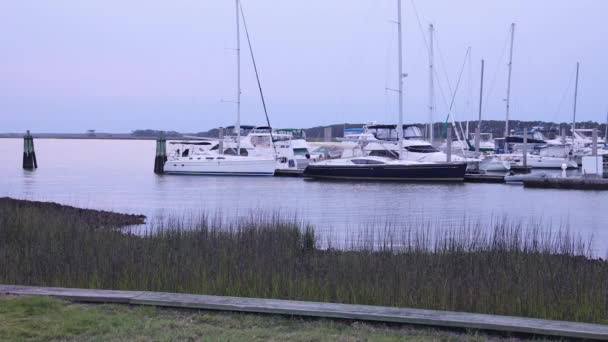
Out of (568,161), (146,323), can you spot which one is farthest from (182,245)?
(568,161)

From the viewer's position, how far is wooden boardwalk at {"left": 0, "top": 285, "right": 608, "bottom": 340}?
6.98 meters

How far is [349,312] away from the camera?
24.5ft

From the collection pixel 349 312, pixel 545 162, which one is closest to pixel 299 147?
pixel 545 162

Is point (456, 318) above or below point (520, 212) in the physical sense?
above

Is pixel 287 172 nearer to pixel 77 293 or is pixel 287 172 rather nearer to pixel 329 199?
pixel 329 199

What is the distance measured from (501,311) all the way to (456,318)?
Result: 1.50 m

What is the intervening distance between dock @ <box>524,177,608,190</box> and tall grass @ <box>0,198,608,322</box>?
114ft

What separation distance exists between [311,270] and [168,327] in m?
4.12

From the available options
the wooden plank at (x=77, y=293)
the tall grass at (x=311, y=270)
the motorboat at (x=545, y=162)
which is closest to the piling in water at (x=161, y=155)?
the motorboat at (x=545, y=162)

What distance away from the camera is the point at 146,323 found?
23.6ft

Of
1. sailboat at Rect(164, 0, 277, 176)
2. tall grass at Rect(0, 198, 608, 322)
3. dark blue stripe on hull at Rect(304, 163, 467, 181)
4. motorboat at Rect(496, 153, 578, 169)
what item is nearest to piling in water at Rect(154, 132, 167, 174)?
sailboat at Rect(164, 0, 277, 176)

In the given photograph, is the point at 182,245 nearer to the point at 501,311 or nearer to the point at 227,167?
the point at 501,311

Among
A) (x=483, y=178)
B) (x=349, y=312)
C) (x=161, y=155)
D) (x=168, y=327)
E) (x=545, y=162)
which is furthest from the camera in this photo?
(x=545, y=162)

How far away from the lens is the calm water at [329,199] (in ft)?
96.3
